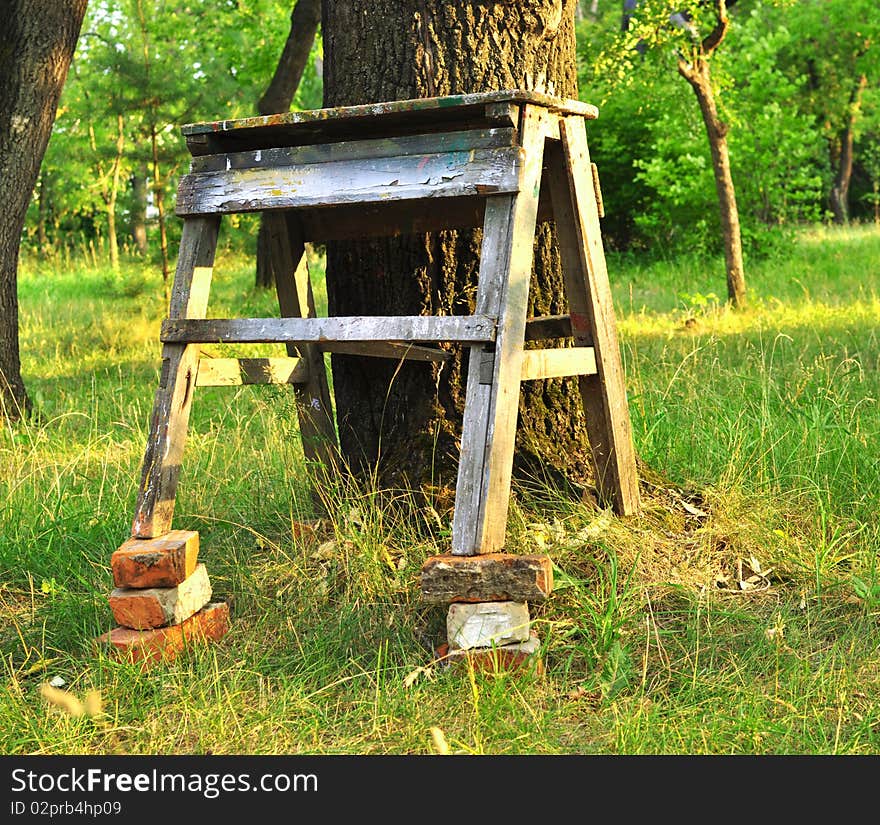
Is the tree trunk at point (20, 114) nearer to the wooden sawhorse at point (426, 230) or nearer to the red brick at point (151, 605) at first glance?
the wooden sawhorse at point (426, 230)

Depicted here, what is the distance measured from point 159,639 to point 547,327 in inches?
64.5

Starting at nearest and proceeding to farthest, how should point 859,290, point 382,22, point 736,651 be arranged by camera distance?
1. point 736,651
2. point 382,22
3. point 859,290

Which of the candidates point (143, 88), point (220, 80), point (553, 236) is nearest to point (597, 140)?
point (220, 80)

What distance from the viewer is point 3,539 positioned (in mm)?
4035

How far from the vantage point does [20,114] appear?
6.28m

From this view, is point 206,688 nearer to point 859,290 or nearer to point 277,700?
point 277,700

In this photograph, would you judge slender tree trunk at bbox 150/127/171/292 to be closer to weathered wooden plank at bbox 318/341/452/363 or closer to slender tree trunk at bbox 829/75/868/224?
weathered wooden plank at bbox 318/341/452/363

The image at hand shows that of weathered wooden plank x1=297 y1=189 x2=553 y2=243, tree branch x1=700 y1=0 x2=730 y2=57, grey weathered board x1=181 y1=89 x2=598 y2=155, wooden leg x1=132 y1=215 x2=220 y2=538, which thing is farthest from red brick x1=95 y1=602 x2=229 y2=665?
tree branch x1=700 y1=0 x2=730 y2=57

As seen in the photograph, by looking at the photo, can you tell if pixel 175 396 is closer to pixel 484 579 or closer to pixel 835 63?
pixel 484 579

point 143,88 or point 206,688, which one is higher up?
point 143,88

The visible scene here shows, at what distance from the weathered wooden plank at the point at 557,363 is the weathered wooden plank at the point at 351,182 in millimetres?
507

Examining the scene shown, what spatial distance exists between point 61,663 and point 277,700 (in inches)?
32.3

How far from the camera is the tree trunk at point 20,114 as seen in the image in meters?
6.27

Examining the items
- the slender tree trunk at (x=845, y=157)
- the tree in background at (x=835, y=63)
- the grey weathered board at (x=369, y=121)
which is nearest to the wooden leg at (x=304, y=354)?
the grey weathered board at (x=369, y=121)
